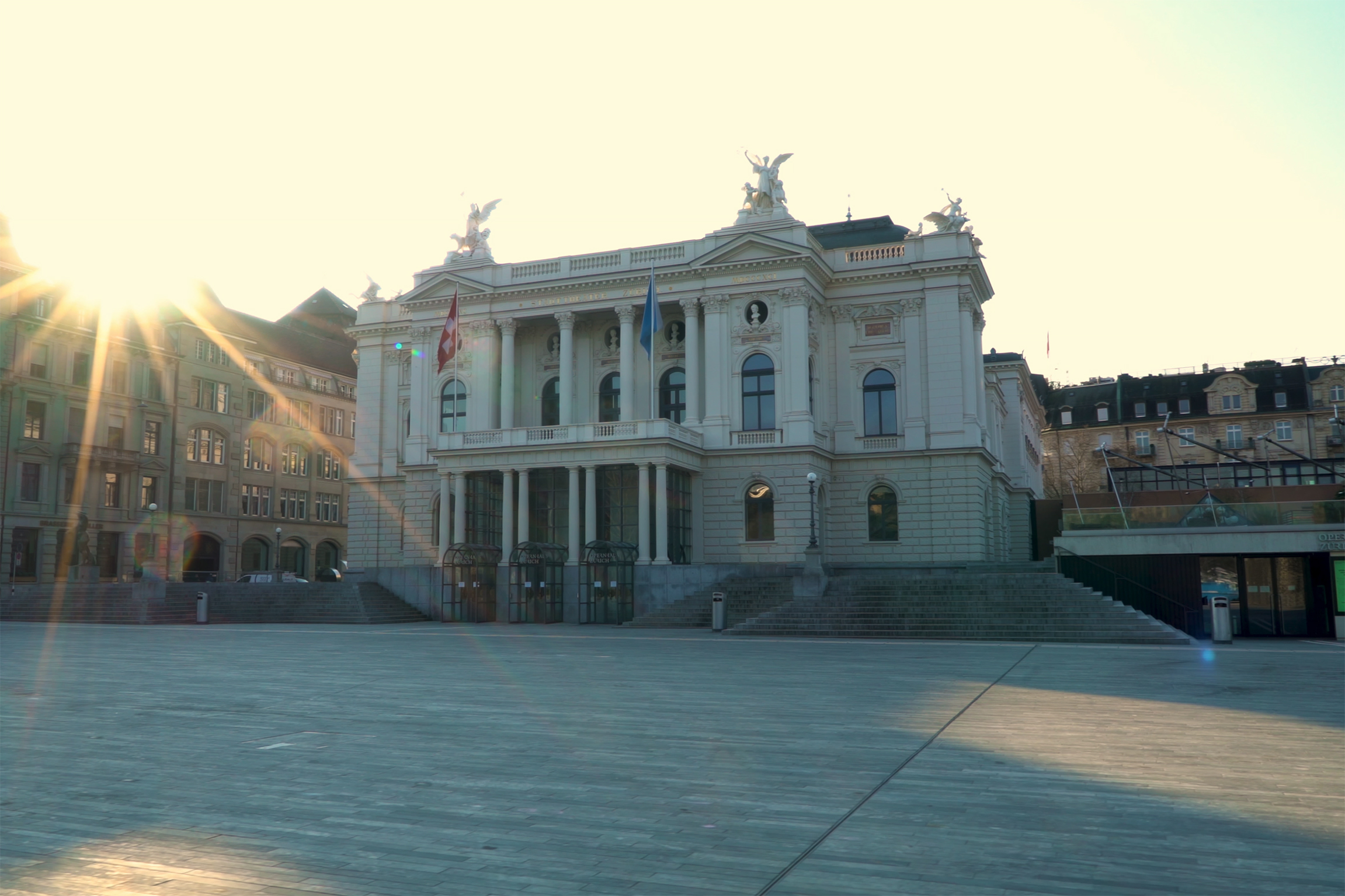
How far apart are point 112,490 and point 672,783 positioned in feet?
232

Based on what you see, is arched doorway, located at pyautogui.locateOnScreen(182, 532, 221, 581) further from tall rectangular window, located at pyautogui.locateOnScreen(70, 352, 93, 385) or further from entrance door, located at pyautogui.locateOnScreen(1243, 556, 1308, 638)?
entrance door, located at pyautogui.locateOnScreen(1243, 556, 1308, 638)

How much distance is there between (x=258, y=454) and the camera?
8175 centimetres

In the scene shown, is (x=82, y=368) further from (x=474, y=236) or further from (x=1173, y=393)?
(x=1173, y=393)

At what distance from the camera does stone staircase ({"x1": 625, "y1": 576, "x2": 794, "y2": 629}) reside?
38.9m

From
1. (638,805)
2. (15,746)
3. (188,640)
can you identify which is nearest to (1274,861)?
(638,805)

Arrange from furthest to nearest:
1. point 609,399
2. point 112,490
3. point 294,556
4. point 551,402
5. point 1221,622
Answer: point 294,556 < point 112,490 < point 551,402 < point 609,399 < point 1221,622

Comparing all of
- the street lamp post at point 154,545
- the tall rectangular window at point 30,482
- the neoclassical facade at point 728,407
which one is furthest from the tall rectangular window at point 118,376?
the neoclassical facade at point 728,407

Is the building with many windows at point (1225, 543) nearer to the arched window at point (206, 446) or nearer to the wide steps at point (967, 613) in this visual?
the wide steps at point (967, 613)

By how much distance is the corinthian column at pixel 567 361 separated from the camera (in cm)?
5228

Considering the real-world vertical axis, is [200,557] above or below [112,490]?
below

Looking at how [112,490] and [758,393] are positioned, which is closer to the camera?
[758,393]

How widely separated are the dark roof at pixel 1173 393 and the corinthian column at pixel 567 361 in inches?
2621

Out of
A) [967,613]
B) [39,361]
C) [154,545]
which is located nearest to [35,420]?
[39,361]

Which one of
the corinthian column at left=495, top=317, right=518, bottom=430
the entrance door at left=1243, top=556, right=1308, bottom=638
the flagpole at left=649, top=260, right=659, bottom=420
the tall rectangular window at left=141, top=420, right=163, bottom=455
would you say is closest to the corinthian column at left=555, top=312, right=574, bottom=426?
the corinthian column at left=495, top=317, right=518, bottom=430
